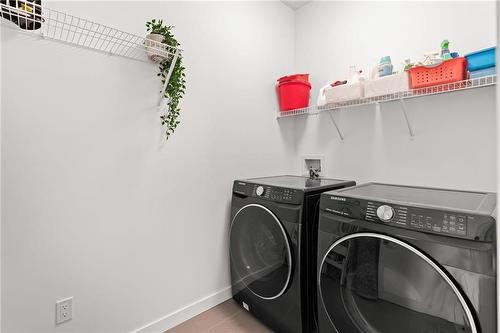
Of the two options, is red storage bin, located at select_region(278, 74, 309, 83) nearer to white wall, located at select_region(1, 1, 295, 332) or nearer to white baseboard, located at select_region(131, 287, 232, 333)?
white wall, located at select_region(1, 1, 295, 332)

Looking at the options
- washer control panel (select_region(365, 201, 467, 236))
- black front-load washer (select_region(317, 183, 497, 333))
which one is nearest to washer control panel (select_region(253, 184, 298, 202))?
black front-load washer (select_region(317, 183, 497, 333))

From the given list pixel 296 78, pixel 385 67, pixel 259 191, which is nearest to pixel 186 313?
pixel 259 191

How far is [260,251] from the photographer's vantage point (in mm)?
1717

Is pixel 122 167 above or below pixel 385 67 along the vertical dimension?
below

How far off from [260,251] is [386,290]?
0.79 meters

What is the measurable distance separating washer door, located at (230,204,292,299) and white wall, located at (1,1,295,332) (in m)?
0.17

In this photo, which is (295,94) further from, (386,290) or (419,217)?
(386,290)

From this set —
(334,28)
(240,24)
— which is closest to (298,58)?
(334,28)

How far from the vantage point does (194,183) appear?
1783mm

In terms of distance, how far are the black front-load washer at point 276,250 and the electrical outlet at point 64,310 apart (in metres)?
0.96

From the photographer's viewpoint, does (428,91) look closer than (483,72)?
No

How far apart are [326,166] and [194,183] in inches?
42.9

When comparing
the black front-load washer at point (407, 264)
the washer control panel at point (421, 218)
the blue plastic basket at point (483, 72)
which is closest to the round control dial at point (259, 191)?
the black front-load washer at point (407, 264)

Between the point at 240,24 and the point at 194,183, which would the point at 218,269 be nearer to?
the point at 194,183
